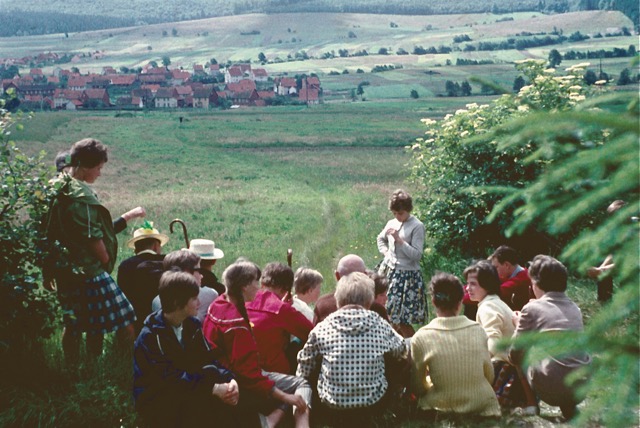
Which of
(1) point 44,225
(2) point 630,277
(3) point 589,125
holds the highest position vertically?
(3) point 589,125

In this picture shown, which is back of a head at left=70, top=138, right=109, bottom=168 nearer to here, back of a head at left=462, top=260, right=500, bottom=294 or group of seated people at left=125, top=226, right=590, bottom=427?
group of seated people at left=125, top=226, right=590, bottom=427

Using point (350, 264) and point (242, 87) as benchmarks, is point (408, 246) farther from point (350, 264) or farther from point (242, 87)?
point (242, 87)

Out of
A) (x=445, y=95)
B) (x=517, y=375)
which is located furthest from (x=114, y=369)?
(x=445, y=95)

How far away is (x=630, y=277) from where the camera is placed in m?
2.23

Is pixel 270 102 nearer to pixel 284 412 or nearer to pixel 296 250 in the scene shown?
pixel 296 250

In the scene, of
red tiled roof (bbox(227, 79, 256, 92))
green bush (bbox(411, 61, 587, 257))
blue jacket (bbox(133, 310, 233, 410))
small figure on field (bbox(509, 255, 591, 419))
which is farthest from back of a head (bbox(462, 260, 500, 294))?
red tiled roof (bbox(227, 79, 256, 92))

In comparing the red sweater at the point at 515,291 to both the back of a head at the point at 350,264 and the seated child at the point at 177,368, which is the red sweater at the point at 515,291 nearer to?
the back of a head at the point at 350,264

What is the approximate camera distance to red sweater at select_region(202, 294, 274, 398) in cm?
495

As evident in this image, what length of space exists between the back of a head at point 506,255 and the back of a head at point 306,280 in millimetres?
2121

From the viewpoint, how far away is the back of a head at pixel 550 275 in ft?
18.3

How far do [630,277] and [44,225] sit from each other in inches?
190

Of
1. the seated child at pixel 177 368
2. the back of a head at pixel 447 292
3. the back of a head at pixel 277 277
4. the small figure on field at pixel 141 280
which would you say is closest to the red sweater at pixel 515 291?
the back of a head at pixel 447 292

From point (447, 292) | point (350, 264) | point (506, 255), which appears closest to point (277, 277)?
point (350, 264)

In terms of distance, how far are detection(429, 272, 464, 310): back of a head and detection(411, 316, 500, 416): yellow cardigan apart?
12cm
